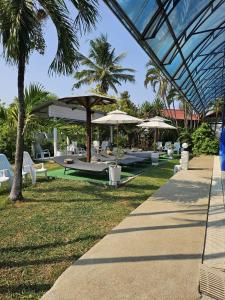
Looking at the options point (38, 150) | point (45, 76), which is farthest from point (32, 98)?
point (38, 150)

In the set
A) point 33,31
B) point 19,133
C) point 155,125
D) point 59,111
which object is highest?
point 33,31

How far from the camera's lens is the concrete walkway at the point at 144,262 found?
10.5 ft

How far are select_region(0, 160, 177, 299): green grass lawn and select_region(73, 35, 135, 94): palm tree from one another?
2183cm

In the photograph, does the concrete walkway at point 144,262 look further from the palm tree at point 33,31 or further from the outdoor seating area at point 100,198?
the palm tree at point 33,31

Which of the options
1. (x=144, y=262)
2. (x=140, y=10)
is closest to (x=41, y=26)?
(x=140, y=10)

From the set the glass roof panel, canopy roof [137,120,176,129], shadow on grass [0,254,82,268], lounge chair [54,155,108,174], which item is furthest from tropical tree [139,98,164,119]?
shadow on grass [0,254,82,268]

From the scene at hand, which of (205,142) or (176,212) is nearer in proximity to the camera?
(176,212)

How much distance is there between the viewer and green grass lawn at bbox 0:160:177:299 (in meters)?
3.77

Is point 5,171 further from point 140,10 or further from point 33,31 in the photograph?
point 140,10

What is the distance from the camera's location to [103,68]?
30.0 metres

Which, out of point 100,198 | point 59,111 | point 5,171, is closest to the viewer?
point 100,198

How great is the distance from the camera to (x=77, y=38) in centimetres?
726

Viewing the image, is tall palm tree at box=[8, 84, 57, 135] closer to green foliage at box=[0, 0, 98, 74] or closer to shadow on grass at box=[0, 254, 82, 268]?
green foliage at box=[0, 0, 98, 74]

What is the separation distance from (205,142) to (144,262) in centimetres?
1909
